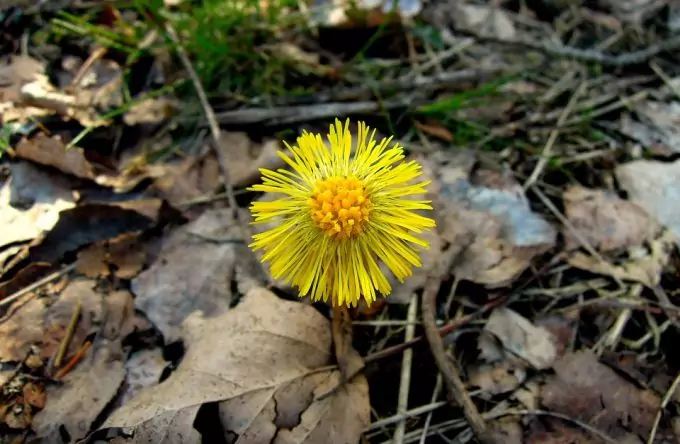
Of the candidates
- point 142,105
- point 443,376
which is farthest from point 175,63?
point 443,376

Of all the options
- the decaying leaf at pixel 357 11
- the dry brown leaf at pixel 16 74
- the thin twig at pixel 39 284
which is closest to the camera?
the thin twig at pixel 39 284

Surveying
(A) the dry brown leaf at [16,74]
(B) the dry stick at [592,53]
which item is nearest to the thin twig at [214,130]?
(A) the dry brown leaf at [16,74]

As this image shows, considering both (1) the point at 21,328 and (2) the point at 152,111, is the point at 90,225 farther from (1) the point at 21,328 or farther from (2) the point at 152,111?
(2) the point at 152,111

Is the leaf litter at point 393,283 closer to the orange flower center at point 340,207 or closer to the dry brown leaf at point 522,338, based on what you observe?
the dry brown leaf at point 522,338

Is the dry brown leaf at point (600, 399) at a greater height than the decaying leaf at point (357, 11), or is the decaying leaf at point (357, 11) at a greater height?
the decaying leaf at point (357, 11)

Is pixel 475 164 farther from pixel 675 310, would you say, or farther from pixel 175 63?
pixel 175 63

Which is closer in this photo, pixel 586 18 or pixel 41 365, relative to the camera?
pixel 41 365
